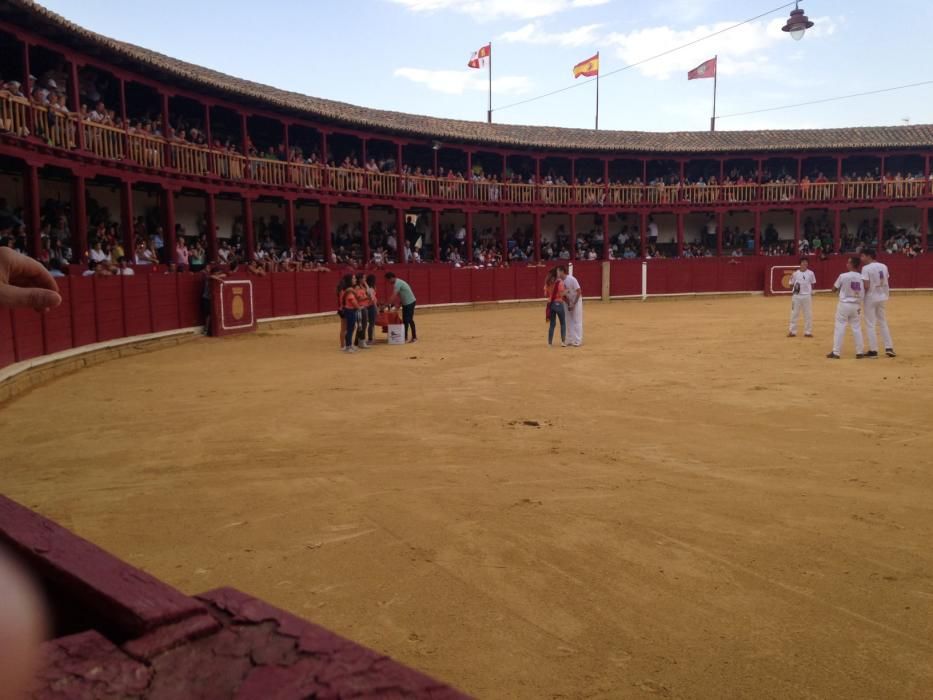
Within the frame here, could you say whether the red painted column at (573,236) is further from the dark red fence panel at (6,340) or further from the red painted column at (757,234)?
the dark red fence panel at (6,340)

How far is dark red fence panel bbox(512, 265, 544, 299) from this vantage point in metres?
29.1

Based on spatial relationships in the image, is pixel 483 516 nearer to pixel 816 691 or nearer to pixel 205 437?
pixel 816 691

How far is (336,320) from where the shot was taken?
2217 centimetres

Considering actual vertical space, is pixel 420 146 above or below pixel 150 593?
above

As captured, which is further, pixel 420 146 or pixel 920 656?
pixel 420 146

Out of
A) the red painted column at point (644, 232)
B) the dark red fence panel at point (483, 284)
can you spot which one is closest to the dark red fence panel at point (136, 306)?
the dark red fence panel at point (483, 284)

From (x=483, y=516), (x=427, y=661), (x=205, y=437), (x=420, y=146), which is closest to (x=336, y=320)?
(x=420, y=146)

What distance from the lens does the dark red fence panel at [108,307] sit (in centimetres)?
1346

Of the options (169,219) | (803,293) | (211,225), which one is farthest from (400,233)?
(803,293)

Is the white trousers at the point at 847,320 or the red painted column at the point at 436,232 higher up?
the red painted column at the point at 436,232

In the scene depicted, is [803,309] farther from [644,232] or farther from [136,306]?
[644,232]

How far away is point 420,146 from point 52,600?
30.3 m

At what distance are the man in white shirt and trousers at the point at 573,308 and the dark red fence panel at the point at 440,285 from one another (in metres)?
13.1

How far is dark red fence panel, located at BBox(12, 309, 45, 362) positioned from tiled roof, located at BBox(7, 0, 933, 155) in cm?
1175
